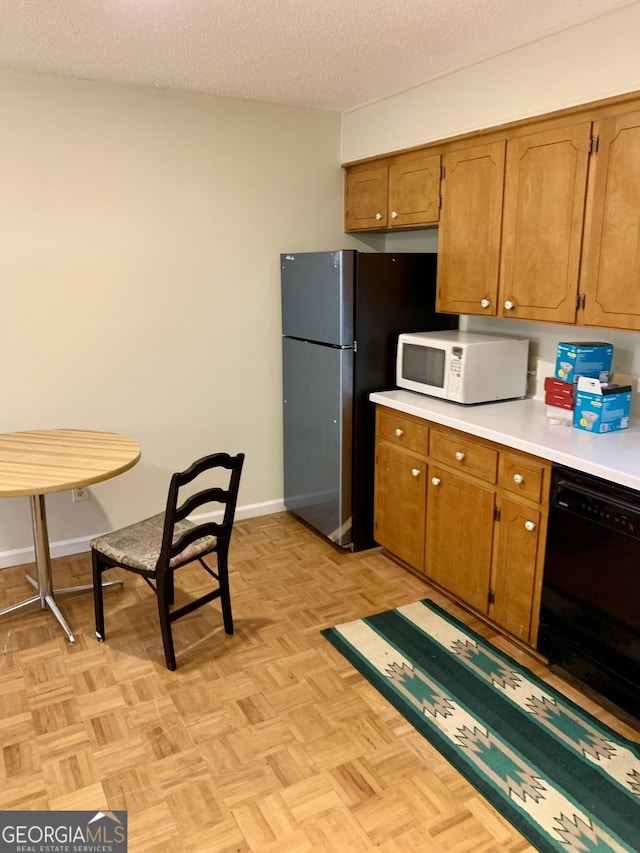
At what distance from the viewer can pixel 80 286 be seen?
3.36m

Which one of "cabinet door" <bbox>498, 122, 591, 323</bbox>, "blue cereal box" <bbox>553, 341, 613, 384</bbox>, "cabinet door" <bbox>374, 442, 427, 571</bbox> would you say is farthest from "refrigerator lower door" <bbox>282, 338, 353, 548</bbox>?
"blue cereal box" <bbox>553, 341, 613, 384</bbox>

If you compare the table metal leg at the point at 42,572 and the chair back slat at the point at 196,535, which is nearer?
the chair back slat at the point at 196,535

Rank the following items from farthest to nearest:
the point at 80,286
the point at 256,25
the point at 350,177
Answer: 1. the point at 350,177
2. the point at 80,286
3. the point at 256,25

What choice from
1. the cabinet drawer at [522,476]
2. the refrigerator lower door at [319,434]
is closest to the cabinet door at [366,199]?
the refrigerator lower door at [319,434]

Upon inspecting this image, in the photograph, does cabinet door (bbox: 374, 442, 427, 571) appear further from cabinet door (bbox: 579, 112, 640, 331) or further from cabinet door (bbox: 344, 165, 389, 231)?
cabinet door (bbox: 344, 165, 389, 231)

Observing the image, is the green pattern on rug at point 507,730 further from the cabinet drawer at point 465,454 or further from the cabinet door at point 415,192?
the cabinet door at point 415,192

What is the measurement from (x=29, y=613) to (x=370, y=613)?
5.11ft

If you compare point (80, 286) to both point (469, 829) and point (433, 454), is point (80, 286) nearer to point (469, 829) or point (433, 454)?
point (433, 454)

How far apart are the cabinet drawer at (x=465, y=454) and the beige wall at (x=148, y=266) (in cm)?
133

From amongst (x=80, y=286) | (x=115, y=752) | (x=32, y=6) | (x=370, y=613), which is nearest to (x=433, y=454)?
(x=370, y=613)

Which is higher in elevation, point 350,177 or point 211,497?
point 350,177

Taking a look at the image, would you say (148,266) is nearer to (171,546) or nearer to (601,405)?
(171,546)

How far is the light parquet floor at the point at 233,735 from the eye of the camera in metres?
1.89

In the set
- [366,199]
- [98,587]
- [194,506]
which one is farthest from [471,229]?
[98,587]
